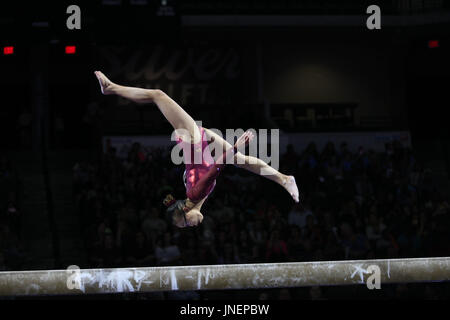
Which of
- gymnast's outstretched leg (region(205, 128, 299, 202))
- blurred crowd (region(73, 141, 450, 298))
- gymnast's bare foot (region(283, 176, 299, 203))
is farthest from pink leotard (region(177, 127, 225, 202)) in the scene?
blurred crowd (region(73, 141, 450, 298))

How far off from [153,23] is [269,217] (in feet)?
12.6

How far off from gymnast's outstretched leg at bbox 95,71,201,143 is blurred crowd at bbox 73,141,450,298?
334 centimetres

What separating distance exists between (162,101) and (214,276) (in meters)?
1.77

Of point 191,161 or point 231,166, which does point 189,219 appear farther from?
point 231,166

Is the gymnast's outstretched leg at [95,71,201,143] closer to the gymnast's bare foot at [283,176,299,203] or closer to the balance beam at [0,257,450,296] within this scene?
the gymnast's bare foot at [283,176,299,203]

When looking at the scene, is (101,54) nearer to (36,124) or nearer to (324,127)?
(36,124)

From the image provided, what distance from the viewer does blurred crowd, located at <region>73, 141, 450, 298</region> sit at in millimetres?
11305

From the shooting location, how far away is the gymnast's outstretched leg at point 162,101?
7.04 m

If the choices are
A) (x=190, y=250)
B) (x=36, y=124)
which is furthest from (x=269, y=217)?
(x=36, y=124)

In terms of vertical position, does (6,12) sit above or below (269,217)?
above

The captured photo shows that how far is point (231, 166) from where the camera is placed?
14.1 meters

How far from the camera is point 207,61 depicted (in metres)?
19.7

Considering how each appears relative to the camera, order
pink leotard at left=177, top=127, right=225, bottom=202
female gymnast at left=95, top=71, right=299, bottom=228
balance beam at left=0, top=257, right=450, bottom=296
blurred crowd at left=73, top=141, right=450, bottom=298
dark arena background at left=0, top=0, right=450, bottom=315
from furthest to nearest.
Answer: blurred crowd at left=73, top=141, right=450, bottom=298 → dark arena background at left=0, top=0, right=450, bottom=315 → pink leotard at left=177, top=127, right=225, bottom=202 → female gymnast at left=95, top=71, right=299, bottom=228 → balance beam at left=0, top=257, right=450, bottom=296

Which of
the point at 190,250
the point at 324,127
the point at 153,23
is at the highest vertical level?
the point at 153,23
